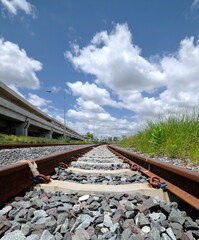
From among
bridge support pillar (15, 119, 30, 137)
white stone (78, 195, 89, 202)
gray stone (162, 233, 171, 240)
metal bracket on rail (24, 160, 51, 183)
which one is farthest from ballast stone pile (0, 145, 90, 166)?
bridge support pillar (15, 119, 30, 137)

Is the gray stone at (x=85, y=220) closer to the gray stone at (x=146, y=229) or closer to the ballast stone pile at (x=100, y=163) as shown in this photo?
the gray stone at (x=146, y=229)

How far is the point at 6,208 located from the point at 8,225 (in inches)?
11.1

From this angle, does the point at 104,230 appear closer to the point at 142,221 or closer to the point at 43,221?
the point at 142,221

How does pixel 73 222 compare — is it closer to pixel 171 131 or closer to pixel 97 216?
pixel 97 216

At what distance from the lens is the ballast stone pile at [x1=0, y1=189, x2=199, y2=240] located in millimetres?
1160

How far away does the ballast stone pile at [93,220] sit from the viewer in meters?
1.16

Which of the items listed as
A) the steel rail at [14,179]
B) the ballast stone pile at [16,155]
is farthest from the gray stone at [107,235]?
the ballast stone pile at [16,155]

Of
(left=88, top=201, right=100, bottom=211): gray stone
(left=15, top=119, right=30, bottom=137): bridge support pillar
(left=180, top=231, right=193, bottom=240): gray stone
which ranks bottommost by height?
(left=180, top=231, right=193, bottom=240): gray stone

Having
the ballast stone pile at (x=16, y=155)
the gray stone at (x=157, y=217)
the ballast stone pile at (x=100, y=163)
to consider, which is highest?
the ballast stone pile at (x=16, y=155)

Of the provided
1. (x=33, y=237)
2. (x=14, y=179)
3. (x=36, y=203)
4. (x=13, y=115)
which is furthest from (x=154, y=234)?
(x=13, y=115)

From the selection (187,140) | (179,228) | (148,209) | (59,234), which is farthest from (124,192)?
(187,140)

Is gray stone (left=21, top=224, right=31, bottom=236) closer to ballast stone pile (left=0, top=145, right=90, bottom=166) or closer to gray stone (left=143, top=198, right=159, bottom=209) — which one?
gray stone (left=143, top=198, right=159, bottom=209)

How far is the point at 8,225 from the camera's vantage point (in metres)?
1.24

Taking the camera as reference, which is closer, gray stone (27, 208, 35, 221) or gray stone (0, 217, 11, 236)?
gray stone (0, 217, 11, 236)
